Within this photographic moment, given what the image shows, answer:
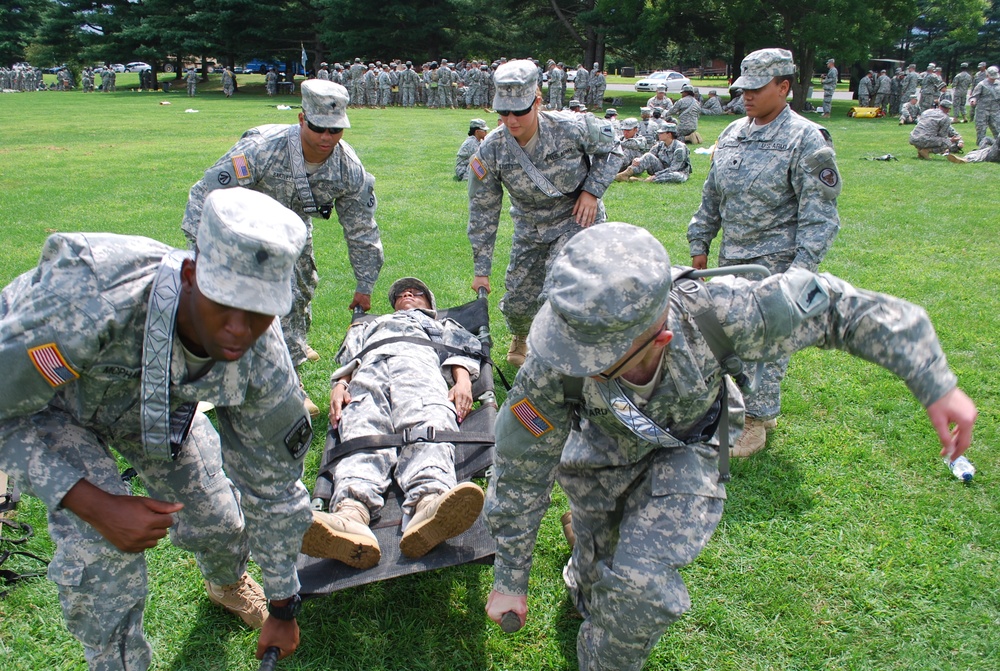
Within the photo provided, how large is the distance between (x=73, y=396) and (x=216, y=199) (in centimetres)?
96

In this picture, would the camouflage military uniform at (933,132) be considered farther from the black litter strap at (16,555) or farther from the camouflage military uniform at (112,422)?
the black litter strap at (16,555)

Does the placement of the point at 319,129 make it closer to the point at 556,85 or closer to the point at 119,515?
the point at 119,515

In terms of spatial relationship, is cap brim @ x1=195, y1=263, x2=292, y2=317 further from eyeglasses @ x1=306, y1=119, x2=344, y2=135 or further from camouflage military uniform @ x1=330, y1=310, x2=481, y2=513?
eyeglasses @ x1=306, y1=119, x2=344, y2=135

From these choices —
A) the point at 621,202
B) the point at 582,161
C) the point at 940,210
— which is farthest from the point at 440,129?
the point at 582,161

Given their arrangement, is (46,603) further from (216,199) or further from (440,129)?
(440,129)

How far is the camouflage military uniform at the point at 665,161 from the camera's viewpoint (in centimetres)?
1488

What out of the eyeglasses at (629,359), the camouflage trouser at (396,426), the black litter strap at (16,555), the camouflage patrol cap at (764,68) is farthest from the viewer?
Answer: the camouflage patrol cap at (764,68)

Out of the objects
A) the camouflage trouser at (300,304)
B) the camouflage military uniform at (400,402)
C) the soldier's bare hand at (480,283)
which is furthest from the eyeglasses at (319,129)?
the soldier's bare hand at (480,283)

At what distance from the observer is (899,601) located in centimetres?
338

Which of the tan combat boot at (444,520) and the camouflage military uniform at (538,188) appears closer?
the tan combat boot at (444,520)

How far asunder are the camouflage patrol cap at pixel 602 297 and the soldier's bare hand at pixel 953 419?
3.03 feet

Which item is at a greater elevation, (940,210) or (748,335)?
(748,335)

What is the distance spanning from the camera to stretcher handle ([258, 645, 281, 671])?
262 centimetres

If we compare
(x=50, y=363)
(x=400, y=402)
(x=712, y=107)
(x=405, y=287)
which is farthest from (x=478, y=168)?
(x=712, y=107)
